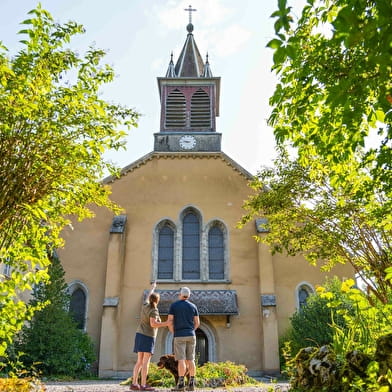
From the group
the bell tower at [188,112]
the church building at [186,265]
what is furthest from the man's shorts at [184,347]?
the bell tower at [188,112]

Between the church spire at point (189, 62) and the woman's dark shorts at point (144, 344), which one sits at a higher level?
the church spire at point (189, 62)

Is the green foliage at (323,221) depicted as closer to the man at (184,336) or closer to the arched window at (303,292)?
the man at (184,336)

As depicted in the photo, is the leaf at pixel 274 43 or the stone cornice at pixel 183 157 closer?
the leaf at pixel 274 43

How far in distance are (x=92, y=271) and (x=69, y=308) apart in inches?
66.2

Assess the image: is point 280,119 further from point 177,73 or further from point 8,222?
point 177,73

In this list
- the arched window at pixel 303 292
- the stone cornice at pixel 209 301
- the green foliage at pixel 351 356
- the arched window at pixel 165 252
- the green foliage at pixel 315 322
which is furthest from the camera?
the arched window at pixel 165 252

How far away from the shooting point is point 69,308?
18.6 m

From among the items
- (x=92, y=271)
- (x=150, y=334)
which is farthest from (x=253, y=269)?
(x=150, y=334)

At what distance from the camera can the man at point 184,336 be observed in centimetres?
788

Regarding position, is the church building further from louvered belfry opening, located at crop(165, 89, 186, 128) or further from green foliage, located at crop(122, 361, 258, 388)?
green foliage, located at crop(122, 361, 258, 388)

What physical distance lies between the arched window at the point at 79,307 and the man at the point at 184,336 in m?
11.3

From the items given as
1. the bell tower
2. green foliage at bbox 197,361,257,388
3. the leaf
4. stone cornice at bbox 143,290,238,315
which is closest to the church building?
stone cornice at bbox 143,290,238,315

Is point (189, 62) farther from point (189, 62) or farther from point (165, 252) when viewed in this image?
point (165, 252)

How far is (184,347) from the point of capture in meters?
7.97
